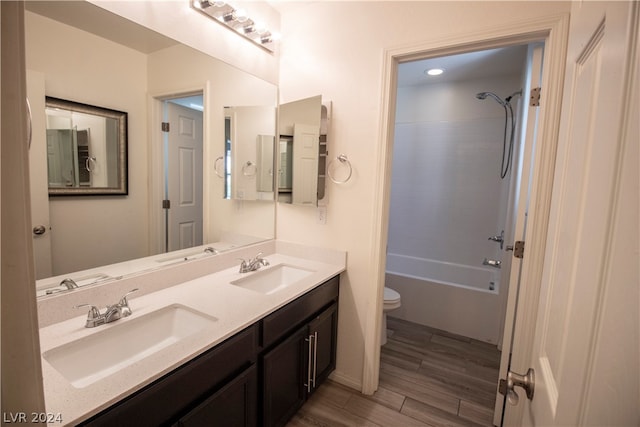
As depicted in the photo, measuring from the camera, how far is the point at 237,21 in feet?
5.92

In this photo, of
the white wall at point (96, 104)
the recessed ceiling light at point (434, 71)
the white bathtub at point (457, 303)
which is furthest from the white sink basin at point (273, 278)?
the recessed ceiling light at point (434, 71)

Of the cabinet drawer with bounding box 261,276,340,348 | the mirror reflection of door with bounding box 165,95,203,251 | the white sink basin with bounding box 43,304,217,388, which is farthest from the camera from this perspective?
the mirror reflection of door with bounding box 165,95,203,251

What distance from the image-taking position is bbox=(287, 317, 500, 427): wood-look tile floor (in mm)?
1789

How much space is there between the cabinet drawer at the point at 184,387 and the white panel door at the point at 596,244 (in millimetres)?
992

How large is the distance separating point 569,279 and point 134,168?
168 cm

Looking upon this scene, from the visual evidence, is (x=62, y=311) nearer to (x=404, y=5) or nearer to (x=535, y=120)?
(x=404, y=5)

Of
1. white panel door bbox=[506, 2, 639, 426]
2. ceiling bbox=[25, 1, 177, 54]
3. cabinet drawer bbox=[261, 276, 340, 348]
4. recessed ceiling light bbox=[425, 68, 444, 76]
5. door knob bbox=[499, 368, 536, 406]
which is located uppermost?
recessed ceiling light bbox=[425, 68, 444, 76]

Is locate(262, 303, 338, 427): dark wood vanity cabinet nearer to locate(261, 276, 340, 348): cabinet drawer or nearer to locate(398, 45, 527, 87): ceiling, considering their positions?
locate(261, 276, 340, 348): cabinet drawer

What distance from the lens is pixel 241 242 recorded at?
2.09 metres

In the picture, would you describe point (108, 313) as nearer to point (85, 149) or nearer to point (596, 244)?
point (85, 149)

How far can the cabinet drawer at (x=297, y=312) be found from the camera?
4.55 ft

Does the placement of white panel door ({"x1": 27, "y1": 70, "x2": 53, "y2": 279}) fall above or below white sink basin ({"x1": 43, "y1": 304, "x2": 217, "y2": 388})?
above

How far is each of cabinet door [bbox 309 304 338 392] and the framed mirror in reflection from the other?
50.7 inches

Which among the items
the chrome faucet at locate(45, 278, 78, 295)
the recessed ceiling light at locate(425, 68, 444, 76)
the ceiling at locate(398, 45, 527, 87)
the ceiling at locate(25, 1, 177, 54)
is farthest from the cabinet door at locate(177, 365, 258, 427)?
the recessed ceiling light at locate(425, 68, 444, 76)
